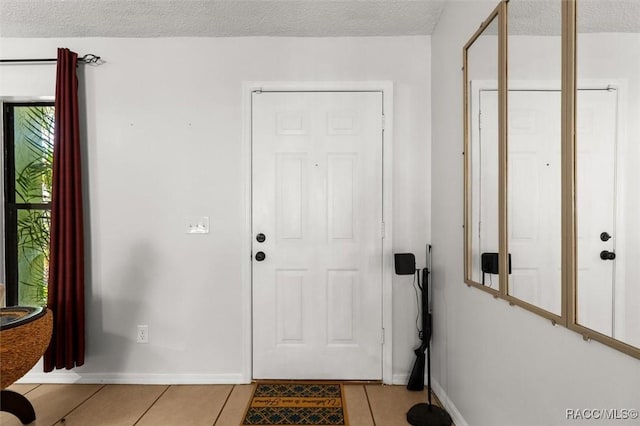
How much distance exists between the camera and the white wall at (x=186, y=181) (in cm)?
266

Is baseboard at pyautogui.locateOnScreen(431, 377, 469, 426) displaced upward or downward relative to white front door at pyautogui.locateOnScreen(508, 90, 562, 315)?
downward

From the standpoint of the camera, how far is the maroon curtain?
8.30ft

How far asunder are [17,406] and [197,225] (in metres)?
1.42

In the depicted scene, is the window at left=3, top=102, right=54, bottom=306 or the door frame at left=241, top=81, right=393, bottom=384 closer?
the door frame at left=241, top=81, right=393, bottom=384

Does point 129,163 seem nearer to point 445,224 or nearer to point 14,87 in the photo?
point 14,87

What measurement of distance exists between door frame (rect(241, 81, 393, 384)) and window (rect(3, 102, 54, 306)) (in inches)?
60.8

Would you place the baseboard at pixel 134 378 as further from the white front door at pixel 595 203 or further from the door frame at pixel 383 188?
the white front door at pixel 595 203

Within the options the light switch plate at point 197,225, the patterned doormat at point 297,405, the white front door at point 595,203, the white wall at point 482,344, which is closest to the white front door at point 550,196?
the white front door at point 595,203

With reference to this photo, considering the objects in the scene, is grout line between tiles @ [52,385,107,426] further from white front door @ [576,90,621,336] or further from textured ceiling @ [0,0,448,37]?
white front door @ [576,90,621,336]

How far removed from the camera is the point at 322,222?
2.65 m

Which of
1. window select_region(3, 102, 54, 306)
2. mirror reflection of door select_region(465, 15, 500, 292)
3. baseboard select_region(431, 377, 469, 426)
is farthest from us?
window select_region(3, 102, 54, 306)

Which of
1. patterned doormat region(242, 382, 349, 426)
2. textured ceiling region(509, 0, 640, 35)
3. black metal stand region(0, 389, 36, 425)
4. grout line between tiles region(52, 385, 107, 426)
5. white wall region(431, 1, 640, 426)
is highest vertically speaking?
textured ceiling region(509, 0, 640, 35)

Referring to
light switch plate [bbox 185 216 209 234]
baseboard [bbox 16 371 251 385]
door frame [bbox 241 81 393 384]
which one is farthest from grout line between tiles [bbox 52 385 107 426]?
light switch plate [bbox 185 216 209 234]

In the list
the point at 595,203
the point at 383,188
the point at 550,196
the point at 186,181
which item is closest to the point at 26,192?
the point at 186,181
